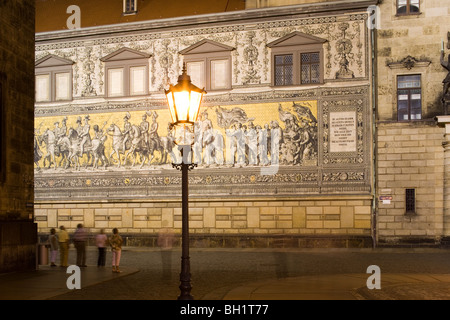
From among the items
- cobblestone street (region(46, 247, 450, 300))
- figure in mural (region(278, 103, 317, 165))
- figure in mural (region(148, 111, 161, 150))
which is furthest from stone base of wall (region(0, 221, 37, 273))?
figure in mural (region(278, 103, 317, 165))

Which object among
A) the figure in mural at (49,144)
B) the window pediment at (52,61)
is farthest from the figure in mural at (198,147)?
the window pediment at (52,61)

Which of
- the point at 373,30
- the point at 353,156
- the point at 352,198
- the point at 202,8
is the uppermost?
the point at 202,8

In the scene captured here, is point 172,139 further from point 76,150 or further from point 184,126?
point 184,126

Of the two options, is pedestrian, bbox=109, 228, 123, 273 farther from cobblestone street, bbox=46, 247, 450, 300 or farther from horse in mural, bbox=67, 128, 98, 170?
horse in mural, bbox=67, 128, 98, 170

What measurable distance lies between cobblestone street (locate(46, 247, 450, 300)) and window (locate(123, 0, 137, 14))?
13.2 meters

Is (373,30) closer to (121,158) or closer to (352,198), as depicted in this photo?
(352,198)

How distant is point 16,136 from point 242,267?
8323 millimetres

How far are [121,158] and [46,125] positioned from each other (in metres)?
4.78

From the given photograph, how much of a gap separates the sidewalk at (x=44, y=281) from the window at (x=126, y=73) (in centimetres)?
1297

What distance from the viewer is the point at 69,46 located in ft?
101

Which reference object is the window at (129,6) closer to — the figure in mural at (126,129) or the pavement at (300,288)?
the figure in mural at (126,129)

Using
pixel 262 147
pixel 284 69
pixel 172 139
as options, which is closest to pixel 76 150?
pixel 172 139

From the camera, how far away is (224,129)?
28516 millimetres
